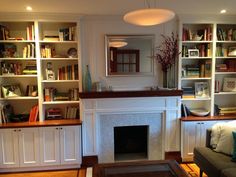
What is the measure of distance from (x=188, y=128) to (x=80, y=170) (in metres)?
1.92

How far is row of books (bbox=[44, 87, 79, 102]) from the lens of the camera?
369 cm

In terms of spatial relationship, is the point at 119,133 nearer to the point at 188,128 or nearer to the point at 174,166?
the point at 188,128

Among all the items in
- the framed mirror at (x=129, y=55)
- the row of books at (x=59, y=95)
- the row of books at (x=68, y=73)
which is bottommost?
the row of books at (x=59, y=95)

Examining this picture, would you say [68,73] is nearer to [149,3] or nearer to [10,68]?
[10,68]

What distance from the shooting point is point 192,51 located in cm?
384

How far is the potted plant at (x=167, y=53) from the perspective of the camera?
3695mm

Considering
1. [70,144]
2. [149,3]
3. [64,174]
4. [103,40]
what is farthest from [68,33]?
[64,174]

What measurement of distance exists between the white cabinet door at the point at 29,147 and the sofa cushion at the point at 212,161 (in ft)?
8.00

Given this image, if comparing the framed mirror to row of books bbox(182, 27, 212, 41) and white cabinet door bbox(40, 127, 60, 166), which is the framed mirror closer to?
row of books bbox(182, 27, 212, 41)

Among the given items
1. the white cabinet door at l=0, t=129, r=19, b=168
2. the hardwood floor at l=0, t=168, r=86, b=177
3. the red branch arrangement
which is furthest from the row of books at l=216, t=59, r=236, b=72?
the white cabinet door at l=0, t=129, r=19, b=168

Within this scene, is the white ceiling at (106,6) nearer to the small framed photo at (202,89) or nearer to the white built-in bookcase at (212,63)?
the white built-in bookcase at (212,63)

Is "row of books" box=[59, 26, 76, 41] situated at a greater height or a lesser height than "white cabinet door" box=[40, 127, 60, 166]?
greater

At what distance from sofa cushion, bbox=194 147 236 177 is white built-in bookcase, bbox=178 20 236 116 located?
3.64ft

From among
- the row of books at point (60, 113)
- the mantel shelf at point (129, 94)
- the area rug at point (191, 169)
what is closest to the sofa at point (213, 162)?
the area rug at point (191, 169)
